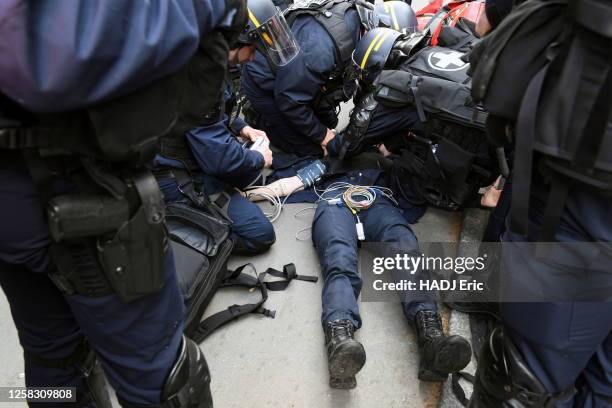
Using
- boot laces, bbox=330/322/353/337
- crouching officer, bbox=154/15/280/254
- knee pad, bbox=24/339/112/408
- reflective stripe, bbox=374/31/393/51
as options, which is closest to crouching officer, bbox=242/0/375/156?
reflective stripe, bbox=374/31/393/51

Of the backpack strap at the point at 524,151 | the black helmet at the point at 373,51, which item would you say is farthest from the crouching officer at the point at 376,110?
the backpack strap at the point at 524,151

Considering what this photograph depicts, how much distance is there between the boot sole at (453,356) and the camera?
1729 mm

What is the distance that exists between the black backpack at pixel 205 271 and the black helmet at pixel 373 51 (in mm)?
1221

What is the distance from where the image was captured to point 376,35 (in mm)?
2779

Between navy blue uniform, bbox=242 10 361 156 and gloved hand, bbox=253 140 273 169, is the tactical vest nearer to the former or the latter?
navy blue uniform, bbox=242 10 361 156

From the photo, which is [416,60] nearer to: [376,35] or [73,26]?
[376,35]

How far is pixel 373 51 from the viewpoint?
274 cm

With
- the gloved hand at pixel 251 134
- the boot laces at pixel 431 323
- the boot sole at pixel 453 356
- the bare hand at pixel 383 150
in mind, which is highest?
the boot sole at pixel 453 356

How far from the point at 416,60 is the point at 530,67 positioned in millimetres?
1539

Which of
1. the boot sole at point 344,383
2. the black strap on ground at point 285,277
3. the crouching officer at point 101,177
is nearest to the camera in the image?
the crouching officer at point 101,177

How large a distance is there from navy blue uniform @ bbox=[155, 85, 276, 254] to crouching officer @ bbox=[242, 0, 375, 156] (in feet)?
1.52

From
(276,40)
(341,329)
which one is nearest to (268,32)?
(276,40)

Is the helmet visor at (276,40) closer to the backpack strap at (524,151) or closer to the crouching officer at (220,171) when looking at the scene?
the crouching officer at (220,171)

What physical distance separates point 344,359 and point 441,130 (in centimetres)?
127
